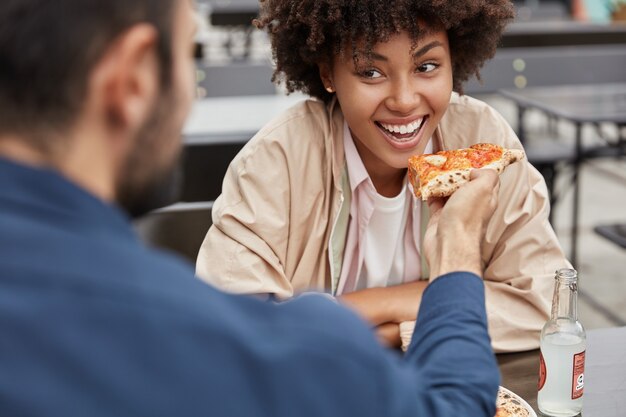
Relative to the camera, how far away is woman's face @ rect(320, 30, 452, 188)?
177 centimetres

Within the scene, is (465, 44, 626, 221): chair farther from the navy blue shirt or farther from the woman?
the navy blue shirt

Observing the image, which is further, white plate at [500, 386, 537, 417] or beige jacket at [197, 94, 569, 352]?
beige jacket at [197, 94, 569, 352]

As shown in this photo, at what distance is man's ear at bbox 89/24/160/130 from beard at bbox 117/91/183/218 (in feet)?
0.07

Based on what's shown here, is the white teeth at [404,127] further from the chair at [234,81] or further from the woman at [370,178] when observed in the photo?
the chair at [234,81]

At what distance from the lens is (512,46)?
5.97m

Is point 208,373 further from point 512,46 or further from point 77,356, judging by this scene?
point 512,46

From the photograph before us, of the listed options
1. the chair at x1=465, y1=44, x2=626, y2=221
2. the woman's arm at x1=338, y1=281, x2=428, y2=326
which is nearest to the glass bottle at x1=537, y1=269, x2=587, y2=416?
the woman's arm at x1=338, y1=281, x2=428, y2=326

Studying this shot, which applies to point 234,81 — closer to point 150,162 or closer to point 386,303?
point 386,303

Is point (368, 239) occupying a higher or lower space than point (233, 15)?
higher

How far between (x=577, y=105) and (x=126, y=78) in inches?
142

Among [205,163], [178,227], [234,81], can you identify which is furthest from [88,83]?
[234,81]

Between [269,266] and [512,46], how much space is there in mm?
4604

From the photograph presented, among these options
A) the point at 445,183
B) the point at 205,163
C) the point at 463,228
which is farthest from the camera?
the point at 205,163

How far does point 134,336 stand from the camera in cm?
68
